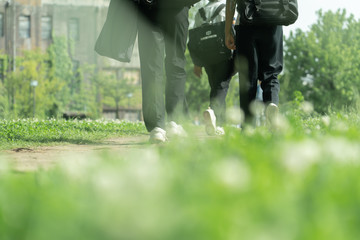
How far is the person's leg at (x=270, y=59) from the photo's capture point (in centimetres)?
443

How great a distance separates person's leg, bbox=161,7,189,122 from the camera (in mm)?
4664

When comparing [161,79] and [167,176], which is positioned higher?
[161,79]

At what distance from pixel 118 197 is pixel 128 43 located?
3.86 meters

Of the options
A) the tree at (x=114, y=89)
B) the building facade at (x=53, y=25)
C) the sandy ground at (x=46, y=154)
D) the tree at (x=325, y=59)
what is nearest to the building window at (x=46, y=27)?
the building facade at (x=53, y=25)

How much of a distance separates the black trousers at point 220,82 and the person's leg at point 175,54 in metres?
1.04

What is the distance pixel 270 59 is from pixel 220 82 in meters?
1.54

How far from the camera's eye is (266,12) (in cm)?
427

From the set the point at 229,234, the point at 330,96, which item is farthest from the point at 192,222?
the point at 330,96

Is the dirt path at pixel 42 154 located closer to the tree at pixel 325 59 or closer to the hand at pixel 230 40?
the hand at pixel 230 40

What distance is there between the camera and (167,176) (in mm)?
1013

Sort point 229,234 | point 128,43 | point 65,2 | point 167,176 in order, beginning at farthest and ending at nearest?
point 65,2
point 128,43
point 167,176
point 229,234

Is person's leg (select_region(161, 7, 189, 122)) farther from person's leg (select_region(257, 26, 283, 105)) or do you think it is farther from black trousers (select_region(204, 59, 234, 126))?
black trousers (select_region(204, 59, 234, 126))

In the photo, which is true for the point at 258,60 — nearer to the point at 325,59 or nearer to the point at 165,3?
the point at 165,3

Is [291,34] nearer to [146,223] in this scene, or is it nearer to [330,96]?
[330,96]
